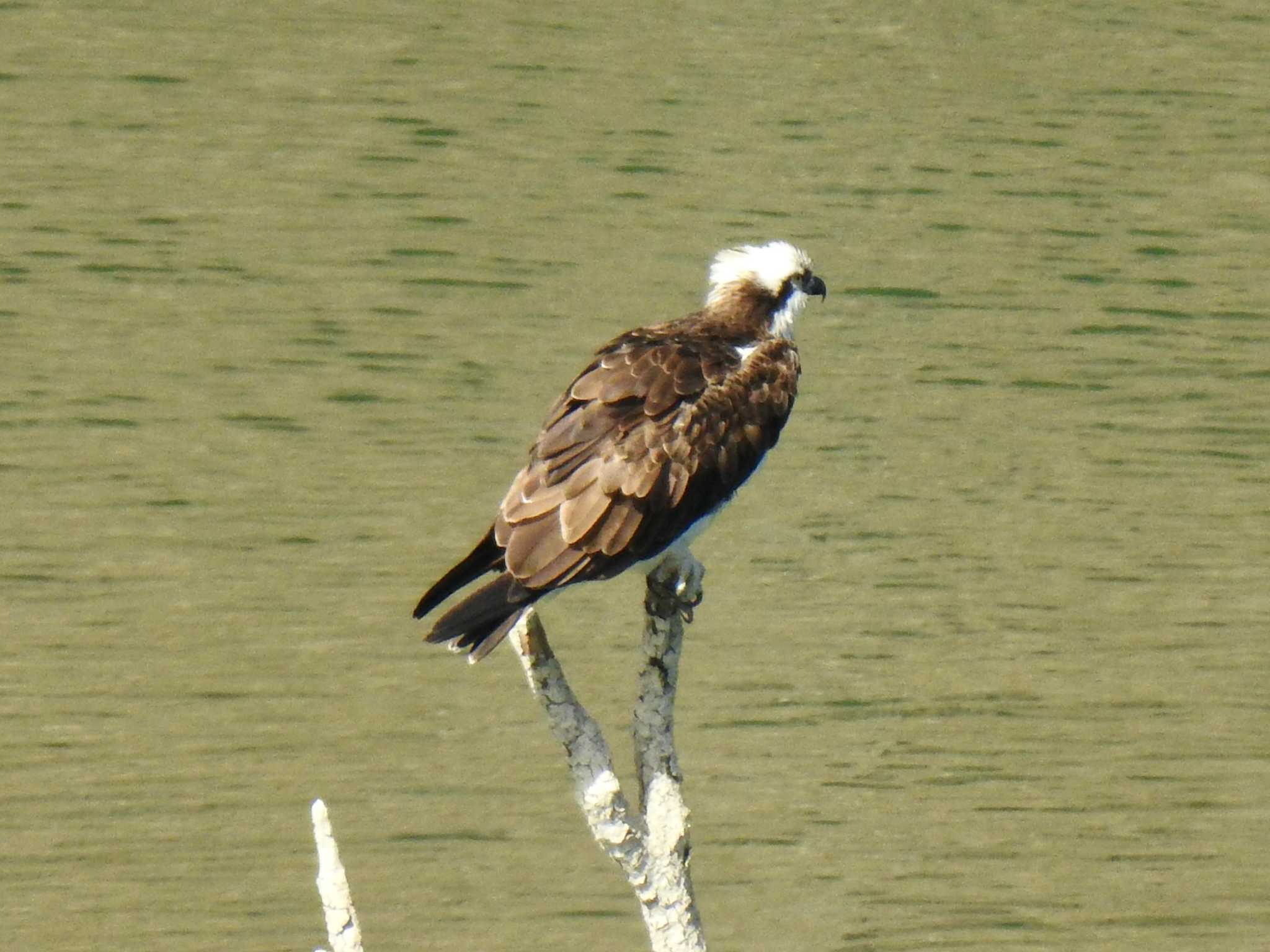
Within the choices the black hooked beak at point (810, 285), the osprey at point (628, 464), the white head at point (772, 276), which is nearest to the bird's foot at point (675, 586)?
the osprey at point (628, 464)

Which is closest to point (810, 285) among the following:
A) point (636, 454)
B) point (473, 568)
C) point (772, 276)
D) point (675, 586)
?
point (772, 276)

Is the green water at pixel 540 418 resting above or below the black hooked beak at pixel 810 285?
below

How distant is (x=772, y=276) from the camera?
7086 millimetres

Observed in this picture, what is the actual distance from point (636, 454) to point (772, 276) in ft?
4.54

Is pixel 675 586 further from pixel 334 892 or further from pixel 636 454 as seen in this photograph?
pixel 334 892

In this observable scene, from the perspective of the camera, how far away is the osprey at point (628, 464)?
5.42 meters

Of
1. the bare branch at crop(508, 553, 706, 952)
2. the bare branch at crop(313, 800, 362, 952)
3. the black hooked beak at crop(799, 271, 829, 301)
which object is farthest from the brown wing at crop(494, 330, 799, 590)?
the bare branch at crop(313, 800, 362, 952)

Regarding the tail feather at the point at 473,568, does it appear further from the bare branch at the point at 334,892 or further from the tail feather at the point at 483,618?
the bare branch at the point at 334,892

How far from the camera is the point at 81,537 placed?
10234mm

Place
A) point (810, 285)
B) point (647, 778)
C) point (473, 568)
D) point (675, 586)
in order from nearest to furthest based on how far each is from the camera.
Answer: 1. point (647, 778)
2. point (473, 568)
3. point (675, 586)
4. point (810, 285)

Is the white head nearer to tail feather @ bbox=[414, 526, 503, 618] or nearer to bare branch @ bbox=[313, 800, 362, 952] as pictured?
tail feather @ bbox=[414, 526, 503, 618]

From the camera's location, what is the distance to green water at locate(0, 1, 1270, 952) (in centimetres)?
873

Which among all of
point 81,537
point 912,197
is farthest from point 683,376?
point 912,197

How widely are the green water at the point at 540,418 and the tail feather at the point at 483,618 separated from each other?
10.8 feet
